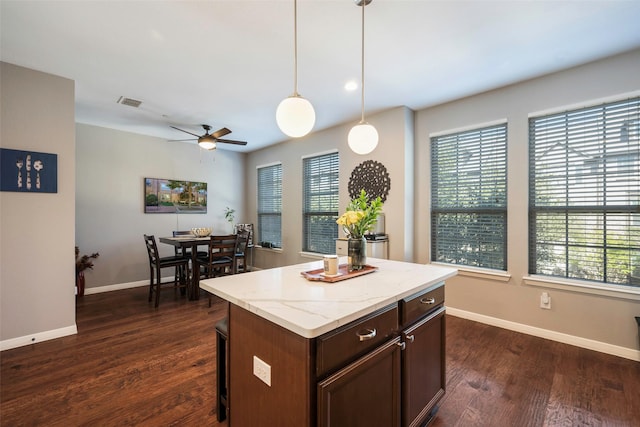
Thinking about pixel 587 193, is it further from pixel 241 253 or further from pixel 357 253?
pixel 241 253

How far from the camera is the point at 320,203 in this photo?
4.90 m

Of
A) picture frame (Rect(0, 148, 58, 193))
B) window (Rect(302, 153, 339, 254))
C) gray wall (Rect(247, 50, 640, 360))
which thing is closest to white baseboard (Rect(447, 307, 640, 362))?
gray wall (Rect(247, 50, 640, 360))

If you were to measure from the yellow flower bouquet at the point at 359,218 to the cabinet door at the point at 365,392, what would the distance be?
2.25 feet

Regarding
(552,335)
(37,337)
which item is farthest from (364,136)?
(37,337)

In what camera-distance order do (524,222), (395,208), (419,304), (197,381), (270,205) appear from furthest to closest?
(270,205), (395,208), (524,222), (197,381), (419,304)

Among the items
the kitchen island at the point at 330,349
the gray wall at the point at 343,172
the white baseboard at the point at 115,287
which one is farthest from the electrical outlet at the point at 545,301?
A: the white baseboard at the point at 115,287

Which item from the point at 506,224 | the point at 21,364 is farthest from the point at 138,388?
the point at 506,224

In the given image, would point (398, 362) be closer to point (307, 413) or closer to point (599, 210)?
point (307, 413)

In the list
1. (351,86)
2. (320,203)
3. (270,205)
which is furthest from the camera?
(270,205)

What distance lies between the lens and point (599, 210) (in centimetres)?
261

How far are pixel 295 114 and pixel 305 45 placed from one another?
44.6 inches

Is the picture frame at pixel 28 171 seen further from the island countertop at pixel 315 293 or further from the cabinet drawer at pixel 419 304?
the cabinet drawer at pixel 419 304

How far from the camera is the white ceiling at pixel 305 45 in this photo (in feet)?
6.46

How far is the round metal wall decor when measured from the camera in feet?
12.6
